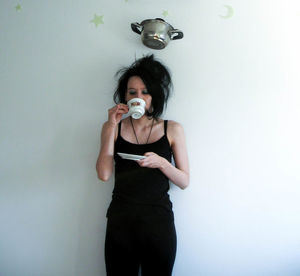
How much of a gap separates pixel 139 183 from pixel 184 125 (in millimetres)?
383

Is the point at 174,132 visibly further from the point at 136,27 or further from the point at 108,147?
the point at 136,27

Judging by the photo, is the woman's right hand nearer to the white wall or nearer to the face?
the face

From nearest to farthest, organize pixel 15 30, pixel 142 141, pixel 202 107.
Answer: pixel 142 141
pixel 202 107
pixel 15 30

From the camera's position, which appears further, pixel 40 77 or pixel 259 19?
pixel 40 77

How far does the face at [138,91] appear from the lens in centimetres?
96

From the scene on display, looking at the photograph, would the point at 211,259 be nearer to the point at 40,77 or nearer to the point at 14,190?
the point at 14,190

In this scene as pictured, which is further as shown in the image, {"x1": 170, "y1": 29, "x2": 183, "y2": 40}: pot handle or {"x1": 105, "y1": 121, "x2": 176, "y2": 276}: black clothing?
{"x1": 170, "y1": 29, "x2": 183, "y2": 40}: pot handle

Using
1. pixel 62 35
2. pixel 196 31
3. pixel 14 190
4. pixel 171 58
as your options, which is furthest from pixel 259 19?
pixel 14 190

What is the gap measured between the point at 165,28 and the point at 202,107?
418mm

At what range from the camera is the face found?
0.96m

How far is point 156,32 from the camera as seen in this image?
0.99 m

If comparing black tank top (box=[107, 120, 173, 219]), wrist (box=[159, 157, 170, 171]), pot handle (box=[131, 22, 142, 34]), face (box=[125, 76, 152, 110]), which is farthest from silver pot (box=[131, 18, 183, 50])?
wrist (box=[159, 157, 170, 171])

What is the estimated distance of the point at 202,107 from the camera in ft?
3.53

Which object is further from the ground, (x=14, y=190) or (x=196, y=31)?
(x=196, y=31)
